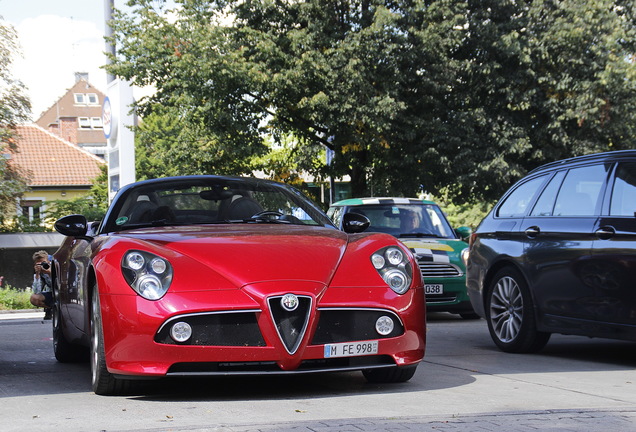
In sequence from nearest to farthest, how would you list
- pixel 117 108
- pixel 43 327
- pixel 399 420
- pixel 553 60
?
pixel 399 420 < pixel 43 327 < pixel 117 108 < pixel 553 60

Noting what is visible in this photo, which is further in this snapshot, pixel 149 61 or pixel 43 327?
pixel 149 61

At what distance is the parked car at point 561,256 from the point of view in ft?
25.1

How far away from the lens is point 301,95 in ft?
98.5

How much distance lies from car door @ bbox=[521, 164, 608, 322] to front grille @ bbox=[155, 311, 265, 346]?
3.32m

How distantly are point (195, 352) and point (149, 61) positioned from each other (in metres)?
27.1

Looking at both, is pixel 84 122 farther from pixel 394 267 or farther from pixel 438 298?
pixel 394 267

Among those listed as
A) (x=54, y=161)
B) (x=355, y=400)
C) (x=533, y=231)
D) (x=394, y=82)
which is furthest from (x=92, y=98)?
(x=355, y=400)

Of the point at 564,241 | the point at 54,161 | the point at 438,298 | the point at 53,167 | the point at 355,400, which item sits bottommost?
the point at 438,298

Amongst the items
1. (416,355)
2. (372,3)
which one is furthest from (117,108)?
(416,355)

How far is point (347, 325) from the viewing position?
19.3 ft

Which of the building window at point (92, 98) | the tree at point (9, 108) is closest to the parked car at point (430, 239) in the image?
the tree at point (9, 108)

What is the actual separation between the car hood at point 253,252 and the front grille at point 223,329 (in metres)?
0.20

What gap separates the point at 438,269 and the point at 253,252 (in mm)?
7964

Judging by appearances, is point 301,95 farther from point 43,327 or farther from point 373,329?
point 373,329
